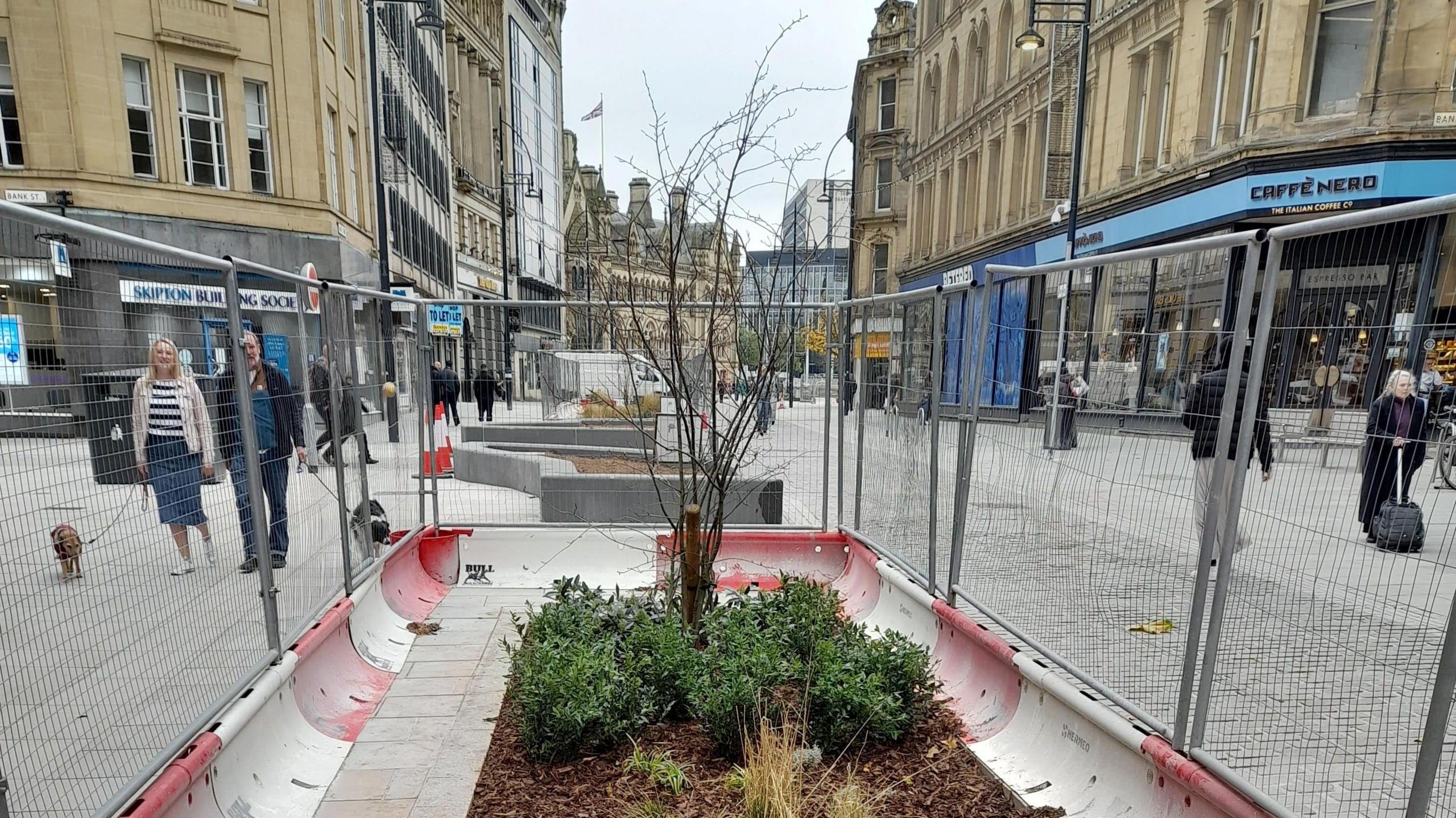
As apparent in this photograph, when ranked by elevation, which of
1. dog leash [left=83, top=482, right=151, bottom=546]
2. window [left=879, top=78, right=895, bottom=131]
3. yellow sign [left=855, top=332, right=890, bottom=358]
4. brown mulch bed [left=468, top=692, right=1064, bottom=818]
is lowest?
brown mulch bed [left=468, top=692, right=1064, bottom=818]

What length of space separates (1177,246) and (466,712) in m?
3.94

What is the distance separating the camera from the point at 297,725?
3.39 m

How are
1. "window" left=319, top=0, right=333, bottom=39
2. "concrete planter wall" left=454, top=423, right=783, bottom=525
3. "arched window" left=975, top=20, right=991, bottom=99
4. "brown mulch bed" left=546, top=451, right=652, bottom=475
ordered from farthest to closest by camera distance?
"arched window" left=975, top=20, right=991, bottom=99 → "window" left=319, top=0, right=333, bottom=39 → "brown mulch bed" left=546, top=451, right=652, bottom=475 → "concrete planter wall" left=454, top=423, right=783, bottom=525

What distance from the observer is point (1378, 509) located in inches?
85.6

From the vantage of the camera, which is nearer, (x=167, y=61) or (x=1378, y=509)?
(x=1378, y=509)

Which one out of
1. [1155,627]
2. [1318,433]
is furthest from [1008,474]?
[1318,433]

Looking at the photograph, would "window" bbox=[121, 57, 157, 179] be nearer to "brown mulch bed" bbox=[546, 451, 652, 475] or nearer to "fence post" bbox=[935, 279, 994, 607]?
"brown mulch bed" bbox=[546, 451, 652, 475]

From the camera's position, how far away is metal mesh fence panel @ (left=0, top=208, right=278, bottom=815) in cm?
223

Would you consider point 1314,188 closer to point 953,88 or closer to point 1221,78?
point 1221,78

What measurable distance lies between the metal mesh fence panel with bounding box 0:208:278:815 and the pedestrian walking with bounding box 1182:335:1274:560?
381 cm

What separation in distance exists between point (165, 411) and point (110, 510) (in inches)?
15.3

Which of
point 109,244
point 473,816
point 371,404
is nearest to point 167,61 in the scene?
point 371,404

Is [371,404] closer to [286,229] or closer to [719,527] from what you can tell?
[719,527]

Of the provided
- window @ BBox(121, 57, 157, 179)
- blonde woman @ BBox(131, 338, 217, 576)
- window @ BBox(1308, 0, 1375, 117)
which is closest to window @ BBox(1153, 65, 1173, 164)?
window @ BBox(1308, 0, 1375, 117)
